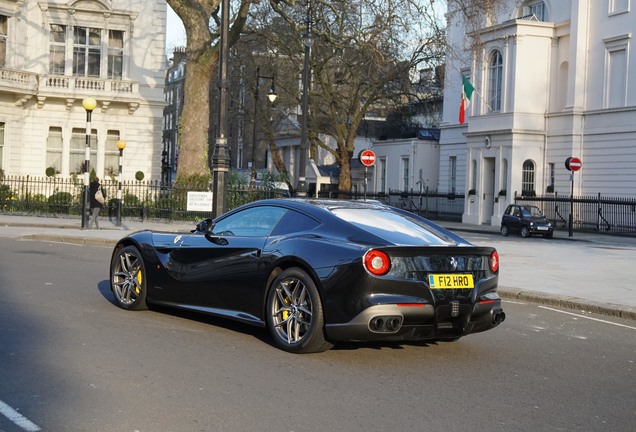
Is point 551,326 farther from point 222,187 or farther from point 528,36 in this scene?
point 528,36

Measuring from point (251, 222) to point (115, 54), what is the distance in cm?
3528

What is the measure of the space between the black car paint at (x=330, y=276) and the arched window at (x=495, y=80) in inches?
1619

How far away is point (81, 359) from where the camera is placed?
301 inches

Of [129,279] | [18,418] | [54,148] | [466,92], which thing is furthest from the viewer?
[466,92]

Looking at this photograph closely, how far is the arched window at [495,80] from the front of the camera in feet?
162

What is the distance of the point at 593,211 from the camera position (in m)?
43.6

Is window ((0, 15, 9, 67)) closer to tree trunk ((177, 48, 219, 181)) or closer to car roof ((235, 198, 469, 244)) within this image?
tree trunk ((177, 48, 219, 181))

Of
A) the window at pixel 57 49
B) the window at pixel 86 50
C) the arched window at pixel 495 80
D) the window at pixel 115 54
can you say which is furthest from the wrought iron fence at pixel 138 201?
the arched window at pixel 495 80

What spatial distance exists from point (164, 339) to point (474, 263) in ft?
9.81

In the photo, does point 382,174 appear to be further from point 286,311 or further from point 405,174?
point 286,311

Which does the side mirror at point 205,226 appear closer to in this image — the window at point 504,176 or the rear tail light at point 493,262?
the rear tail light at point 493,262

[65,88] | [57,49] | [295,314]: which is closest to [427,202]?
[65,88]

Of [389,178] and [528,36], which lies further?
[389,178]

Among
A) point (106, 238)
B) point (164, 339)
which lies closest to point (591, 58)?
point (106, 238)
